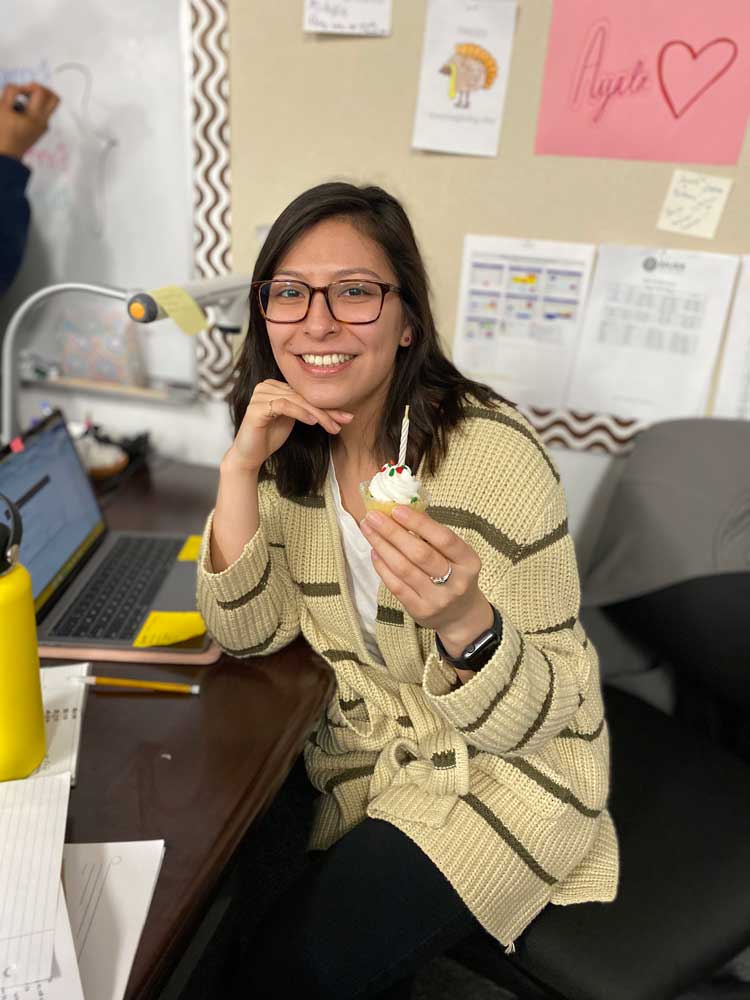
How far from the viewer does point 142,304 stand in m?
1.13

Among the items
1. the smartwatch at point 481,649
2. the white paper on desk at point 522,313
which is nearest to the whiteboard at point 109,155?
the white paper on desk at point 522,313

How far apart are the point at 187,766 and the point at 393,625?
33 centimetres

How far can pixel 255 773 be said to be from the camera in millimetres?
873

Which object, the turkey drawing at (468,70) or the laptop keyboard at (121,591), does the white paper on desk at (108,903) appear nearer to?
the laptop keyboard at (121,591)

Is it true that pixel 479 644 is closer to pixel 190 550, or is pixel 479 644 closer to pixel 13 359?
pixel 190 550

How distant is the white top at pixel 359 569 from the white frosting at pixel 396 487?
284 mm

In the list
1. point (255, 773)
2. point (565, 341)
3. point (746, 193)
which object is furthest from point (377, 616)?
point (746, 193)

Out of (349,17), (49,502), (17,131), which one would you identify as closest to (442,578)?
(49,502)

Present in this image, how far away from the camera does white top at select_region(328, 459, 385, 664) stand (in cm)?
111

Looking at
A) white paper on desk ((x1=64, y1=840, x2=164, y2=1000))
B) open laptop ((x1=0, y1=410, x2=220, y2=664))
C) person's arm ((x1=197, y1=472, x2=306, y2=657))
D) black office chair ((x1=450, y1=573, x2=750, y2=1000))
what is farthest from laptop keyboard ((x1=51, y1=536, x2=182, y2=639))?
black office chair ((x1=450, y1=573, x2=750, y2=1000))

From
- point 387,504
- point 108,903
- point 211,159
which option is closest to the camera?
point 108,903

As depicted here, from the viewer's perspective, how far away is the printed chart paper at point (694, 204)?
1.35 meters

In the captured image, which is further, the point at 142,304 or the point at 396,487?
the point at 142,304

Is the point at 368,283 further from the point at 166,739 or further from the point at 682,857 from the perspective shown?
the point at 682,857
